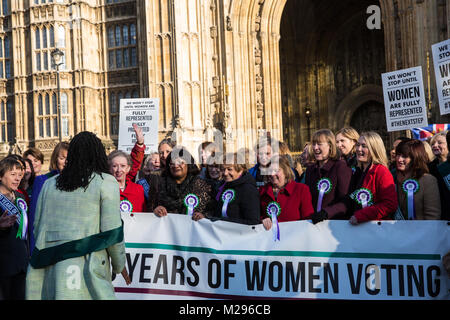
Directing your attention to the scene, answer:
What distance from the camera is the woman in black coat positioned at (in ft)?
17.6

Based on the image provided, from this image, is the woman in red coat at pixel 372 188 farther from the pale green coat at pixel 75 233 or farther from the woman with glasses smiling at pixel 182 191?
the pale green coat at pixel 75 233

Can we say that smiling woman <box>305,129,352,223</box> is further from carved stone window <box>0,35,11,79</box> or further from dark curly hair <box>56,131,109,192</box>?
carved stone window <box>0,35,11,79</box>

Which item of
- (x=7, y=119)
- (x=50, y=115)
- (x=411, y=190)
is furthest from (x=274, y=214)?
(x=7, y=119)

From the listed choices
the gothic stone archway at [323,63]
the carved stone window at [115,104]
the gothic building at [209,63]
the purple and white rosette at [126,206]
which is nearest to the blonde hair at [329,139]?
the purple and white rosette at [126,206]

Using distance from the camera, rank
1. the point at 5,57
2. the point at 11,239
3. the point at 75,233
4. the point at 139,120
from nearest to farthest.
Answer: the point at 75,233
the point at 11,239
the point at 139,120
the point at 5,57

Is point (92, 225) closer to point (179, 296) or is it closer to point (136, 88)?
point (179, 296)

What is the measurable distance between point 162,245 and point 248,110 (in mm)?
14165

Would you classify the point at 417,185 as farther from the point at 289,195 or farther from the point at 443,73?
the point at 443,73

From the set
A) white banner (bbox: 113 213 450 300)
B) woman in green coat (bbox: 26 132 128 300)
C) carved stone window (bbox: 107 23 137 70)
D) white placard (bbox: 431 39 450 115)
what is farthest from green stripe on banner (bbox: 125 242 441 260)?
carved stone window (bbox: 107 23 137 70)

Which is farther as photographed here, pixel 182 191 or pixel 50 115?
pixel 50 115

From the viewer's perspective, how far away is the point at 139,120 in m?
10.4

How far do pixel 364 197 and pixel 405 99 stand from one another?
Result: 170 inches
